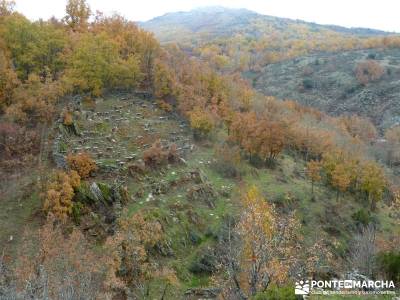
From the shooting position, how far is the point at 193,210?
3688 centimetres

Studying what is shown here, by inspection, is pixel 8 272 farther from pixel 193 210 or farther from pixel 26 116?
pixel 26 116

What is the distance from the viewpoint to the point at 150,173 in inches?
1527

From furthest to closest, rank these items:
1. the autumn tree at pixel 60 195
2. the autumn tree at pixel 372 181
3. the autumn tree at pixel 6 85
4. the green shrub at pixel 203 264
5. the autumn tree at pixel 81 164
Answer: the autumn tree at pixel 372 181 < the autumn tree at pixel 6 85 < the autumn tree at pixel 81 164 < the green shrub at pixel 203 264 < the autumn tree at pixel 60 195

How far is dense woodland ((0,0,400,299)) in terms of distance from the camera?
21203mm

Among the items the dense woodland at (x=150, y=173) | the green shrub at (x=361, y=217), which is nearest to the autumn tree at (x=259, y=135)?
the dense woodland at (x=150, y=173)

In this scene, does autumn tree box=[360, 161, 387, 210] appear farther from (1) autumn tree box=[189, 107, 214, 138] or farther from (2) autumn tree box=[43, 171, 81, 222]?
(2) autumn tree box=[43, 171, 81, 222]

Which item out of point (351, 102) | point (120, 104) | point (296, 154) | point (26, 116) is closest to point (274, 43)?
point (351, 102)

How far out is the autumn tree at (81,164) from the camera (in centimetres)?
3412

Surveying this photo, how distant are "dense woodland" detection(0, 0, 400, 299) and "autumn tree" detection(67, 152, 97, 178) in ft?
0.31

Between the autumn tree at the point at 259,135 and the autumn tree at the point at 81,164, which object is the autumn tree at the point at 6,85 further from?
the autumn tree at the point at 259,135

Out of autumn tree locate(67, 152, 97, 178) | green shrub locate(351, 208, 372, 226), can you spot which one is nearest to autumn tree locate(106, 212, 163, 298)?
autumn tree locate(67, 152, 97, 178)

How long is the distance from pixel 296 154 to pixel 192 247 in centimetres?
2963

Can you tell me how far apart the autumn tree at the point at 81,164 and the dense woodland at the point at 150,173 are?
0.31ft

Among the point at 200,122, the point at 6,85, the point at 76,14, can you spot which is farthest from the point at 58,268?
the point at 76,14
